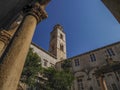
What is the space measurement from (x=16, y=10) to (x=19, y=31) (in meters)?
2.65

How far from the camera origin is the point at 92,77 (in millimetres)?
22625

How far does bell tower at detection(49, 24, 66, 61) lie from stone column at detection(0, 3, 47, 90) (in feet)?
105

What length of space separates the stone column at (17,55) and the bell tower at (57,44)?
32.1 m

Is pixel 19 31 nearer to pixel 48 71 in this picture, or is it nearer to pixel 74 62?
pixel 48 71

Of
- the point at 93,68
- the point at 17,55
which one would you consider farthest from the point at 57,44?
the point at 17,55

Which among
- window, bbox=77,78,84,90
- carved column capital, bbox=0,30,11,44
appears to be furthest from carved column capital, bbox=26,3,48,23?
window, bbox=77,78,84,90

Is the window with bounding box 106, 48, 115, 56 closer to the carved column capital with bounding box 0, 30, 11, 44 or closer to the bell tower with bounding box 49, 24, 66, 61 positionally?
the bell tower with bounding box 49, 24, 66, 61

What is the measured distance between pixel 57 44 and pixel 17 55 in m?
35.8

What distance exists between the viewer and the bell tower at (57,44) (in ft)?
122

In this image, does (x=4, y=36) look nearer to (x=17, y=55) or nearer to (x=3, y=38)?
(x=3, y=38)

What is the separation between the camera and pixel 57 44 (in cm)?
3856

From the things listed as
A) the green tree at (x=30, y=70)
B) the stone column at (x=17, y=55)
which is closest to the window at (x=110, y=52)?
the green tree at (x=30, y=70)

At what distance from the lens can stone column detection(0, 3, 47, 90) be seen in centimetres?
235

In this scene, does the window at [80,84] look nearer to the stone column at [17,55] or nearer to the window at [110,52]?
the window at [110,52]
